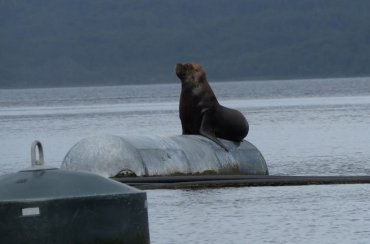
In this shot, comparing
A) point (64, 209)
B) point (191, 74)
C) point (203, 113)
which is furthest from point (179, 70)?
point (64, 209)

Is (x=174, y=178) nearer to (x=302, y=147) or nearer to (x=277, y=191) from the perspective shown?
(x=277, y=191)

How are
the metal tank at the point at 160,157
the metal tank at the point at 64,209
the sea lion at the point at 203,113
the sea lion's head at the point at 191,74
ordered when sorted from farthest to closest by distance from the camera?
the sea lion's head at the point at 191,74, the sea lion at the point at 203,113, the metal tank at the point at 160,157, the metal tank at the point at 64,209

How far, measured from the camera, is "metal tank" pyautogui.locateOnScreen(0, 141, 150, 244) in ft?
45.9

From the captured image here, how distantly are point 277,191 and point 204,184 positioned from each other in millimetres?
1484

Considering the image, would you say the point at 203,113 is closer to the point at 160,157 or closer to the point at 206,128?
the point at 206,128

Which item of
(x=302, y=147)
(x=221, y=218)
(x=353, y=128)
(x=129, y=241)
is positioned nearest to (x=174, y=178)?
(x=221, y=218)

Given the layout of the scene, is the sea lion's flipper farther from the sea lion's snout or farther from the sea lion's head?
the sea lion's snout

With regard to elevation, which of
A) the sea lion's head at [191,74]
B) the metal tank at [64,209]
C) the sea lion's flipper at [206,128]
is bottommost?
the sea lion's flipper at [206,128]

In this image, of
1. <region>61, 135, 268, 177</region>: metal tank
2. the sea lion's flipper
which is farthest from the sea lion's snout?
<region>61, 135, 268, 177</region>: metal tank

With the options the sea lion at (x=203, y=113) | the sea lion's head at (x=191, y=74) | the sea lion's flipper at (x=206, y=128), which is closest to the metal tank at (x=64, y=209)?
the sea lion at (x=203, y=113)

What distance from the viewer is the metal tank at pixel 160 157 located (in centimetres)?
2739

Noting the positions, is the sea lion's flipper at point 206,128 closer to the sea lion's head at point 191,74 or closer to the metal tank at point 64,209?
the sea lion's head at point 191,74

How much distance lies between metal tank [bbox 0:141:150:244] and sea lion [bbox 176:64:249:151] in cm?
1431

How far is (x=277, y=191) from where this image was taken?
26.2 metres
